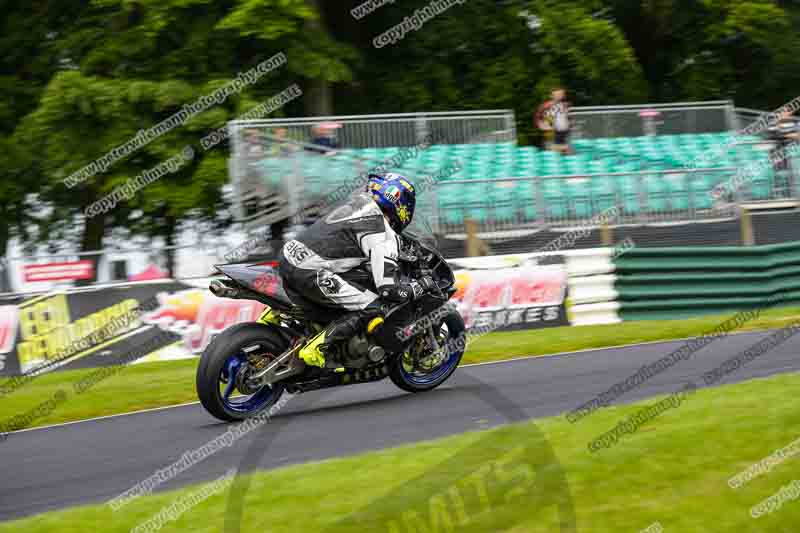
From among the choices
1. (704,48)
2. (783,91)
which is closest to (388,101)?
(704,48)

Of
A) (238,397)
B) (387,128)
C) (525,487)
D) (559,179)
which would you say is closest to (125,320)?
(238,397)

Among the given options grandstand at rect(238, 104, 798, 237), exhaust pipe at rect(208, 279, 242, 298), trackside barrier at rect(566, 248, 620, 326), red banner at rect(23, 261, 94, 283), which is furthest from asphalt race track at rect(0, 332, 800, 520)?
grandstand at rect(238, 104, 798, 237)

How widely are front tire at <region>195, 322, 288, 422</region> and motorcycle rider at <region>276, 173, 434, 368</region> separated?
0.40m

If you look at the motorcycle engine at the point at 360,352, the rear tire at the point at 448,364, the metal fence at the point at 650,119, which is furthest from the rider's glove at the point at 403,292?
the metal fence at the point at 650,119

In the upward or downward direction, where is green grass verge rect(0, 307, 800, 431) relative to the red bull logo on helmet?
downward

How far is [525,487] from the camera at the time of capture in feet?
18.0

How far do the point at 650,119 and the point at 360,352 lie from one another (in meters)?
12.2

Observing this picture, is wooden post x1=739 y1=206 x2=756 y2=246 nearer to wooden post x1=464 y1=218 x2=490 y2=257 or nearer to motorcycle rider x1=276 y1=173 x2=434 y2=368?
wooden post x1=464 y1=218 x2=490 y2=257

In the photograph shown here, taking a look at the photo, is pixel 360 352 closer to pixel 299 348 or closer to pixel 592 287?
pixel 299 348

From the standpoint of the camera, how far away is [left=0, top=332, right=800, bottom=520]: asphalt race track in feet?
22.7

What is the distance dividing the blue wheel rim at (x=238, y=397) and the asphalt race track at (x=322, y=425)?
0.64ft

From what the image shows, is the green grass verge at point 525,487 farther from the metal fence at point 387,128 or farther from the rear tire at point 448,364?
the metal fence at point 387,128

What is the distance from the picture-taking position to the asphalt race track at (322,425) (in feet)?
22.7

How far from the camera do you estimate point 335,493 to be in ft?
18.7
